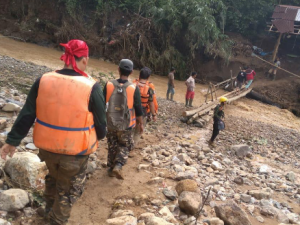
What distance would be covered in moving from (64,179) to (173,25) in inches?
592

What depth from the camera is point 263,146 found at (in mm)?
6887

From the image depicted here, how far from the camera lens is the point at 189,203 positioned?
2.70 metres

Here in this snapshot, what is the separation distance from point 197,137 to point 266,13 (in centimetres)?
1707

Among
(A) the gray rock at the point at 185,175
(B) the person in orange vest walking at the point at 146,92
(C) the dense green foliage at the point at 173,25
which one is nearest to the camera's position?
(A) the gray rock at the point at 185,175

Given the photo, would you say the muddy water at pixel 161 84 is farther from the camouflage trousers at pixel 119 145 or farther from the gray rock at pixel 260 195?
the camouflage trousers at pixel 119 145

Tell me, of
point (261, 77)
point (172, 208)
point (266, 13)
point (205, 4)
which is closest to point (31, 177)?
point (172, 208)

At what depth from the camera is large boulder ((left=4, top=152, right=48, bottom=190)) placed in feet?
8.14

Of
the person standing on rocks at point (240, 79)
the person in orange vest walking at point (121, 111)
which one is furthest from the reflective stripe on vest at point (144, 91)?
the person standing on rocks at point (240, 79)

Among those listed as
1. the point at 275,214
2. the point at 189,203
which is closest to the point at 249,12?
the point at 275,214

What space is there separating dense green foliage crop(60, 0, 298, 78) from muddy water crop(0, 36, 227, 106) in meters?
1.58

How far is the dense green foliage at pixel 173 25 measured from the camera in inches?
592

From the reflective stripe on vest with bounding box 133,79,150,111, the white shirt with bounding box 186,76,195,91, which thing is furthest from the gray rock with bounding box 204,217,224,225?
the white shirt with bounding box 186,76,195,91

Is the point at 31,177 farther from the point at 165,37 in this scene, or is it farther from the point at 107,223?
the point at 165,37

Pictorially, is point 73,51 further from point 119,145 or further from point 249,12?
point 249,12
